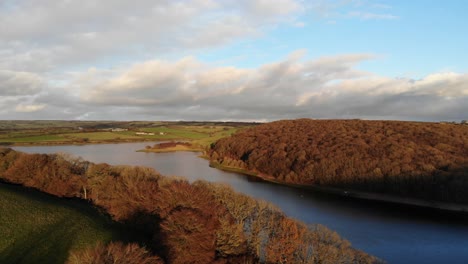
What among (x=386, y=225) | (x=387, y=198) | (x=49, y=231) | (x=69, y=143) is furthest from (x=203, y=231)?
(x=69, y=143)

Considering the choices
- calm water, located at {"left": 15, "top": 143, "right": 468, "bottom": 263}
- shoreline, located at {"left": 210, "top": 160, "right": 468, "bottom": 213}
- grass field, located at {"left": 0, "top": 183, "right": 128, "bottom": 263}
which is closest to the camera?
grass field, located at {"left": 0, "top": 183, "right": 128, "bottom": 263}

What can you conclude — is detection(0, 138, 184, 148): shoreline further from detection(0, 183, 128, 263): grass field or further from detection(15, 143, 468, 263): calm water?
detection(0, 183, 128, 263): grass field

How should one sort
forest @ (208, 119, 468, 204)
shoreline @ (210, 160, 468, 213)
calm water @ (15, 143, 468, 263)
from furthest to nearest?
1. forest @ (208, 119, 468, 204)
2. shoreline @ (210, 160, 468, 213)
3. calm water @ (15, 143, 468, 263)

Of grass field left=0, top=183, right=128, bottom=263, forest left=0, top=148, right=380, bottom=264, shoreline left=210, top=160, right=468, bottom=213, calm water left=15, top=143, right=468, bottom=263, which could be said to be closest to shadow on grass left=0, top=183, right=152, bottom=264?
grass field left=0, top=183, right=128, bottom=263

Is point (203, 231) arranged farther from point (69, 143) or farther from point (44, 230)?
point (69, 143)

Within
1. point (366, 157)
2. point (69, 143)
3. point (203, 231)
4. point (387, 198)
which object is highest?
point (366, 157)

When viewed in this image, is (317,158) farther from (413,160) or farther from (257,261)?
(257,261)

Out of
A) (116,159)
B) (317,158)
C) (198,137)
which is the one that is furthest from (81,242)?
(198,137)
